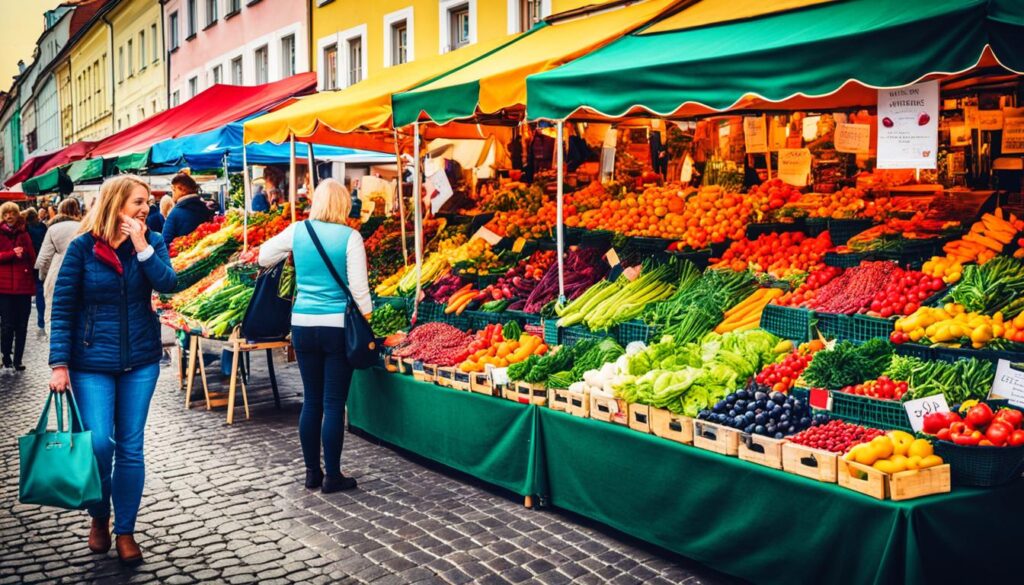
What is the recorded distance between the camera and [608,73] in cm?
584

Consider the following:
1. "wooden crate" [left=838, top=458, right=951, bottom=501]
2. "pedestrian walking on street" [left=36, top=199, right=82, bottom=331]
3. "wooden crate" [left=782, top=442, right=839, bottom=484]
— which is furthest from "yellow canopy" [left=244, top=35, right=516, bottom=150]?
"wooden crate" [left=838, top=458, right=951, bottom=501]

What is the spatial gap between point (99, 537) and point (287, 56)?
20.7 meters

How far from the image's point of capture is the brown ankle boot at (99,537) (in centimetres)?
531

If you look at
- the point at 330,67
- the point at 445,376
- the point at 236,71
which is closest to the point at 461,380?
the point at 445,376

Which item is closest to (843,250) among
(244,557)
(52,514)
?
(244,557)

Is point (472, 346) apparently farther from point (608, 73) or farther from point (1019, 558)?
point (1019, 558)

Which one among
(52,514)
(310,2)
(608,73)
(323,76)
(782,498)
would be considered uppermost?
(310,2)

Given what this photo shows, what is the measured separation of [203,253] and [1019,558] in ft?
32.2

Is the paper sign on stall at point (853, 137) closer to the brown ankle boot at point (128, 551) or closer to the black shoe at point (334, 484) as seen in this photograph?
the black shoe at point (334, 484)

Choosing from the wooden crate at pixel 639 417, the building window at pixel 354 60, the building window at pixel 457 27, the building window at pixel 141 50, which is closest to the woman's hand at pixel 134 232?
the wooden crate at pixel 639 417

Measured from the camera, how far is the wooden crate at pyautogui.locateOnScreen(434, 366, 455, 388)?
6.76 metres

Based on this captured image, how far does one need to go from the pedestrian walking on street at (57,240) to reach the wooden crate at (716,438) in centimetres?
828

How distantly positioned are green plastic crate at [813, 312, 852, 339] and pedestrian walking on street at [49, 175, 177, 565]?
12.2 ft

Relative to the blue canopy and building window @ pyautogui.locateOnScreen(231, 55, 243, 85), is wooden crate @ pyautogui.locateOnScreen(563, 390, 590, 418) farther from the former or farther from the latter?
building window @ pyautogui.locateOnScreen(231, 55, 243, 85)
